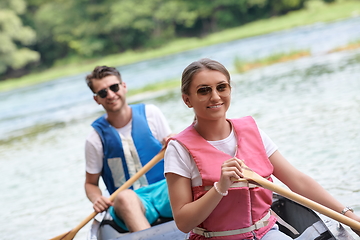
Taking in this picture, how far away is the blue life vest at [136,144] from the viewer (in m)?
2.79

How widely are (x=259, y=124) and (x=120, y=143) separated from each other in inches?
143

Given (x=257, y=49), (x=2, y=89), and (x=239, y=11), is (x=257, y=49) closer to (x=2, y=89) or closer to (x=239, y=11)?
(x=2, y=89)

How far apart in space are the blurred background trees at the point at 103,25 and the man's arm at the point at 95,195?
27977 millimetres

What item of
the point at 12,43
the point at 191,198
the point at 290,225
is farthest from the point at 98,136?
the point at 12,43

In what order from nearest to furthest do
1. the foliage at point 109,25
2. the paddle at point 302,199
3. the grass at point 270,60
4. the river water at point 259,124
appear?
the paddle at point 302,199, the river water at point 259,124, the grass at point 270,60, the foliage at point 109,25

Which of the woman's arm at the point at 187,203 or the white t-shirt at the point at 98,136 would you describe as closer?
the woman's arm at the point at 187,203

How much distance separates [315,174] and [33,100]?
14.3 m

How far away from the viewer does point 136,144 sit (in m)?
2.84

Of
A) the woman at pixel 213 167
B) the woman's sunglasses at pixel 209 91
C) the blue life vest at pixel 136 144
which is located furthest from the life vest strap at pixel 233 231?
the blue life vest at pixel 136 144

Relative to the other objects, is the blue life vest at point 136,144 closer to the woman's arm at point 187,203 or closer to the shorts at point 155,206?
the shorts at point 155,206

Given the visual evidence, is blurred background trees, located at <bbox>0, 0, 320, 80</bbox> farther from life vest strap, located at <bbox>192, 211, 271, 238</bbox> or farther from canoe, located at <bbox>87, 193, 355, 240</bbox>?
life vest strap, located at <bbox>192, 211, 271, 238</bbox>

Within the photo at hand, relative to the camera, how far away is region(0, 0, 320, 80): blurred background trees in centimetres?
3089

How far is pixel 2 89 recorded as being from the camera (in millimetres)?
25719

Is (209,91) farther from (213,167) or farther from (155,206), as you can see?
(155,206)
